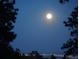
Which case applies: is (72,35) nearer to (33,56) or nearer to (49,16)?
(49,16)

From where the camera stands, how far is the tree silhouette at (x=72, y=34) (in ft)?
5.16

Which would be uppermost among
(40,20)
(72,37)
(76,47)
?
(40,20)

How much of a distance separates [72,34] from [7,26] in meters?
0.68

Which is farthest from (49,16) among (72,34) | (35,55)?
(35,55)

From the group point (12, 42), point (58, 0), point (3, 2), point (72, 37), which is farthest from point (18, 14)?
point (72, 37)

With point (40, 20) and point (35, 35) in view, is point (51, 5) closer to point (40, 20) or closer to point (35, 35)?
point (40, 20)

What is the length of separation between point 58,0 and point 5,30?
0.64m

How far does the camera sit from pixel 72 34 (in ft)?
5.18

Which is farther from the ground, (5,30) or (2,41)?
(5,30)

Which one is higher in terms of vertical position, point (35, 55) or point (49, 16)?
point (49, 16)

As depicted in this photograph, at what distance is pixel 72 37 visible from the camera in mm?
1581

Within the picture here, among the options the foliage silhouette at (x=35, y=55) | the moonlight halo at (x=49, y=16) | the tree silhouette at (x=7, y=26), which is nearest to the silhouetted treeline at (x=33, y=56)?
the foliage silhouette at (x=35, y=55)

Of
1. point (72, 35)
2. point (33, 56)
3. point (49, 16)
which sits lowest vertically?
point (33, 56)

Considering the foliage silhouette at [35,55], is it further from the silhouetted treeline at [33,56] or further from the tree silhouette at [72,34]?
the tree silhouette at [72,34]
